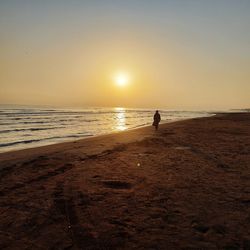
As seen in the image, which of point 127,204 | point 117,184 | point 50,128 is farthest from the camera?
point 50,128

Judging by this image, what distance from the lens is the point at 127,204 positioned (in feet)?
22.9

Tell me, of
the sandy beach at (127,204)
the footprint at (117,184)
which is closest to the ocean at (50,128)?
the sandy beach at (127,204)

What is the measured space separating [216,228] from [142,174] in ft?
14.0

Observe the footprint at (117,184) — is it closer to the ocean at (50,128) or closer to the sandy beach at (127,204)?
the sandy beach at (127,204)

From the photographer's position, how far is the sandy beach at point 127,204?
17.3 ft

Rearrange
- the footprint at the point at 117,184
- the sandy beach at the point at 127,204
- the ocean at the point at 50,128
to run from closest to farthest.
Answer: the sandy beach at the point at 127,204 < the footprint at the point at 117,184 < the ocean at the point at 50,128

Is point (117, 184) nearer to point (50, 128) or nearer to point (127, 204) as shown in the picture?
point (127, 204)

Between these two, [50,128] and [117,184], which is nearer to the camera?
[117,184]

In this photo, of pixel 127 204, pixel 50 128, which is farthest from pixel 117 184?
pixel 50 128

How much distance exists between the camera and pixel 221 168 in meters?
10.5

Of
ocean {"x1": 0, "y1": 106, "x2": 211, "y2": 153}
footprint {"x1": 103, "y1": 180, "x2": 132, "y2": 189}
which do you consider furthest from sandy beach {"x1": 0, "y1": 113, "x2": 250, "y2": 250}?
ocean {"x1": 0, "y1": 106, "x2": 211, "y2": 153}

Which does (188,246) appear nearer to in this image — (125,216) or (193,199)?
(125,216)

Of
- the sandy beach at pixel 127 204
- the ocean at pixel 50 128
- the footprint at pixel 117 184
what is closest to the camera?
the sandy beach at pixel 127 204

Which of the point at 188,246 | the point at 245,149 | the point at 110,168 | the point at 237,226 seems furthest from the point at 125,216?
the point at 245,149
